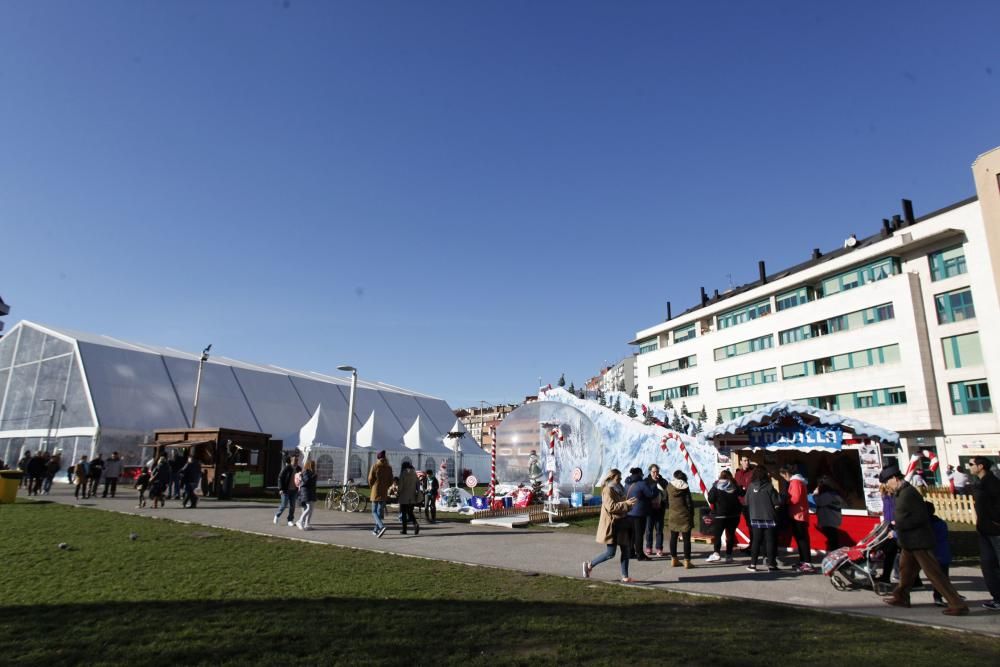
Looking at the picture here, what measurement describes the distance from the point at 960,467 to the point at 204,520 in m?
37.1

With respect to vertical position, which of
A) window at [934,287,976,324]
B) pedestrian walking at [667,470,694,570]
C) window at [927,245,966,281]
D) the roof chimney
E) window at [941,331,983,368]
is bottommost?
pedestrian walking at [667,470,694,570]

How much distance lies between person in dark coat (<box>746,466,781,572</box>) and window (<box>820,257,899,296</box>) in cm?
3406

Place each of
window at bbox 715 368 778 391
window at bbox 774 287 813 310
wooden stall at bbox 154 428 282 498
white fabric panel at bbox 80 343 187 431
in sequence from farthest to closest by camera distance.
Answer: window at bbox 715 368 778 391, window at bbox 774 287 813 310, white fabric panel at bbox 80 343 187 431, wooden stall at bbox 154 428 282 498

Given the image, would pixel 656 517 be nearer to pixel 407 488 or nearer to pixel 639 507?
pixel 639 507

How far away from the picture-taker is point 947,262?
34.8m

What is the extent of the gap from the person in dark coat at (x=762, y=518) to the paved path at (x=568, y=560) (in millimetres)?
335

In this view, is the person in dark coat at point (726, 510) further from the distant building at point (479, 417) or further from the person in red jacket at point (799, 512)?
the distant building at point (479, 417)

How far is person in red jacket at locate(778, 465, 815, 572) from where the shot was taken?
413 inches

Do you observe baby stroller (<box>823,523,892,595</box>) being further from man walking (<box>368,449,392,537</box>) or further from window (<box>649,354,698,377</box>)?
window (<box>649,354,698,377</box>)

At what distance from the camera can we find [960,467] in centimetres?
3234

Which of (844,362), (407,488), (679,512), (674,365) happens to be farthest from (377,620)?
(674,365)

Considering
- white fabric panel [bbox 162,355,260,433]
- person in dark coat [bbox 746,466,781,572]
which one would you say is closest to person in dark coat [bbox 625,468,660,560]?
person in dark coat [bbox 746,466,781,572]

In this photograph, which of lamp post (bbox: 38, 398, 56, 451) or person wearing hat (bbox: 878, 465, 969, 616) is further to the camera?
lamp post (bbox: 38, 398, 56, 451)

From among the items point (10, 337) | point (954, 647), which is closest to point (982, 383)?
point (954, 647)
